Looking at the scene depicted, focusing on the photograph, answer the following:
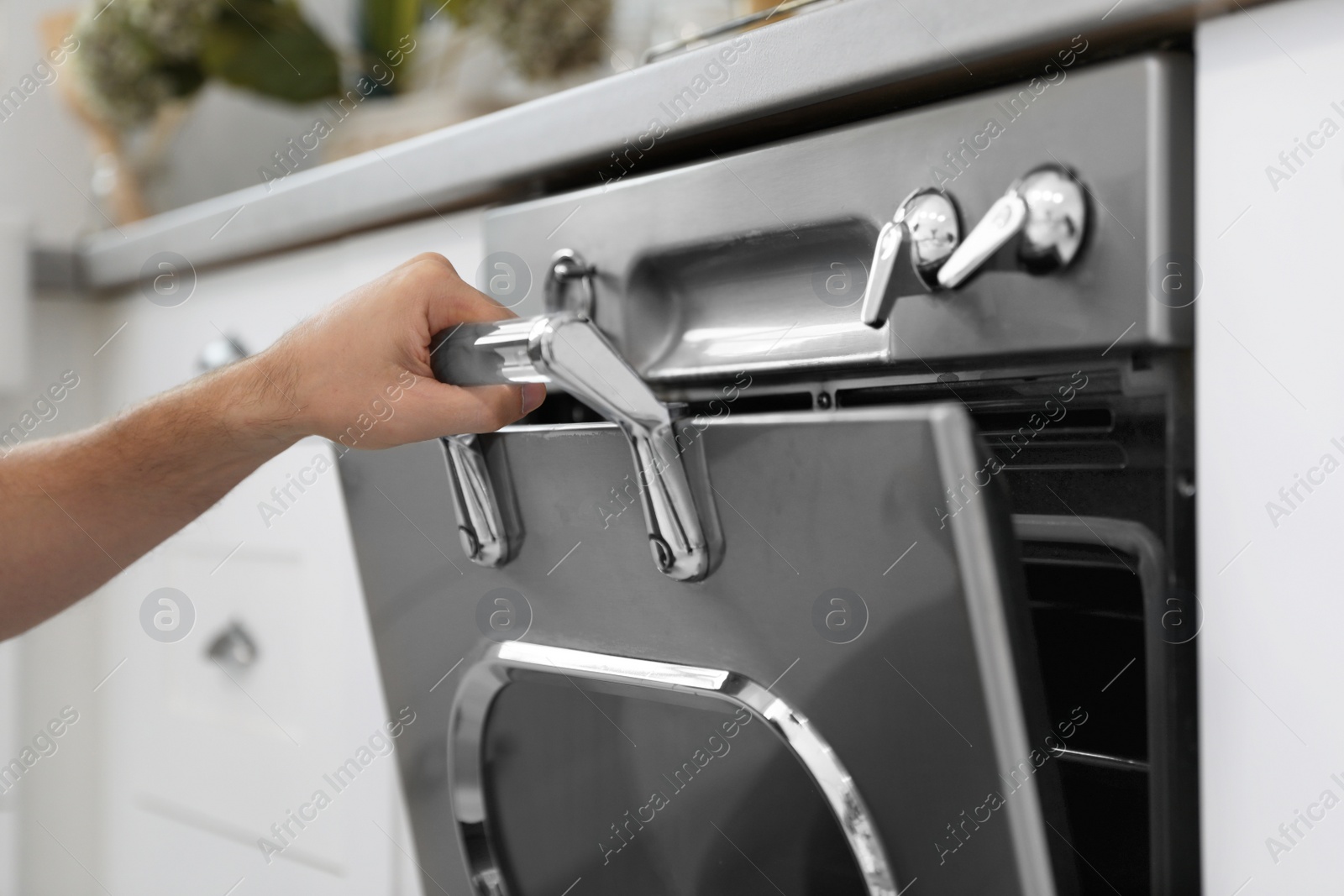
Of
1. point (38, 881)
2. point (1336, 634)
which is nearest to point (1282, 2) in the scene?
point (1336, 634)

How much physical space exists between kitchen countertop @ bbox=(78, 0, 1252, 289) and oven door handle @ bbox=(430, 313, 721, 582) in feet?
0.51

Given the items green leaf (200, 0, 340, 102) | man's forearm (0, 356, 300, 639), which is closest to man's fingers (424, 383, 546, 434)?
man's forearm (0, 356, 300, 639)

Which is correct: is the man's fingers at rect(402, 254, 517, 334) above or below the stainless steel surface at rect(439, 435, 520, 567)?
above

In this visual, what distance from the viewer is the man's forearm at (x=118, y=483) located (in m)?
0.53

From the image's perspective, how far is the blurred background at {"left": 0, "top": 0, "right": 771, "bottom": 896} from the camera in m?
0.75

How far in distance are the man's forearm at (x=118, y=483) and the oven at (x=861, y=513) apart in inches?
2.8

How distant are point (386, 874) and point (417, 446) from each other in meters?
0.35

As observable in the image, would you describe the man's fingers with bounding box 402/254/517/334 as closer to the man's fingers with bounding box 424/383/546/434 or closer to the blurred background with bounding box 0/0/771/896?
the man's fingers with bounding box 424/383/546/434

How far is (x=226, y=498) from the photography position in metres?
0.85

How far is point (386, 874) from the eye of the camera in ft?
2.30

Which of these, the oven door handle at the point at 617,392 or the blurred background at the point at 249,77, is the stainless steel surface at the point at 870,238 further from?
the blurred background at the point at 249,77

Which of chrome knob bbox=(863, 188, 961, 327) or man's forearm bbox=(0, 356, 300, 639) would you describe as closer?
chrome knob bbox=(863, 188, 961, 327)

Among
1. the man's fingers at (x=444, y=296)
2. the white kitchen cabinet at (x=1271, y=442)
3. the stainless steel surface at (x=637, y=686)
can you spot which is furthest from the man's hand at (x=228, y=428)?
the white kitchen cabinet at (x=1271, y=442)

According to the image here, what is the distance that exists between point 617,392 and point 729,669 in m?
0.12
